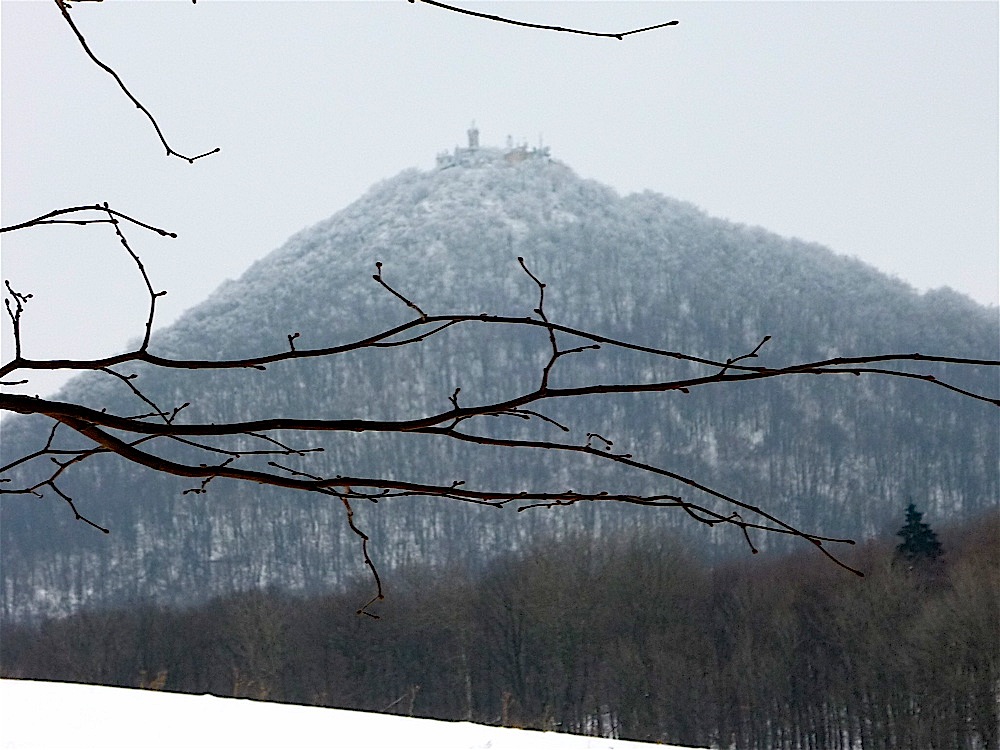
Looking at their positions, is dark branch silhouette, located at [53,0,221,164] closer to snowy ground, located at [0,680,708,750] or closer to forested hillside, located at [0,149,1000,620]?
snowy ground, located at [0,680,708,750]

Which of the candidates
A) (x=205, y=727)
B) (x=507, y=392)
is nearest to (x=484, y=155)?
(x=507, y=392)

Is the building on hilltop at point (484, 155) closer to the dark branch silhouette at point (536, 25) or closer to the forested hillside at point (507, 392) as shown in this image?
the forested hillside at point (507, 392)

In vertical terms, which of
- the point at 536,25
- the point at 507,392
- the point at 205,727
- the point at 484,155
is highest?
the point at 484,155

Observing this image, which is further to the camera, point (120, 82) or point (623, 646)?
point (623, 646)

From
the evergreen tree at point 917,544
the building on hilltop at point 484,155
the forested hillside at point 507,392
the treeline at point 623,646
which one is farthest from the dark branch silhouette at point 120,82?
the building on hilltop at point 484,155

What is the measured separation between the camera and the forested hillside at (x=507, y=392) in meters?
38.2

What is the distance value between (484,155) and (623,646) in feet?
166

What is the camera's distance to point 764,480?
1663 inches

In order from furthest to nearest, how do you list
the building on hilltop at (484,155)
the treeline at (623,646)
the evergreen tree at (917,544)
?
the building on hilltop at (484,155), the evergreen tree at (917,544), the treeline at (623,646)

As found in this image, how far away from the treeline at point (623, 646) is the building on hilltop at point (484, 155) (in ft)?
146

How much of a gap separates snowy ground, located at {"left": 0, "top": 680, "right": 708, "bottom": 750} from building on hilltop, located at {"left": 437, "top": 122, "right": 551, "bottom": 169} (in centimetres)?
6404

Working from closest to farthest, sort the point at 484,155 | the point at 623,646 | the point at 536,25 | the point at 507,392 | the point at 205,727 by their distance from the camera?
the point at 536,25
the point at 205,727
the point at 623,646
the point at 507,392
the point at 484,155

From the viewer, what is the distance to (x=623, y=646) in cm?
2155

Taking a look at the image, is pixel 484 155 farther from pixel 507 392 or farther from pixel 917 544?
pixel 917 544
